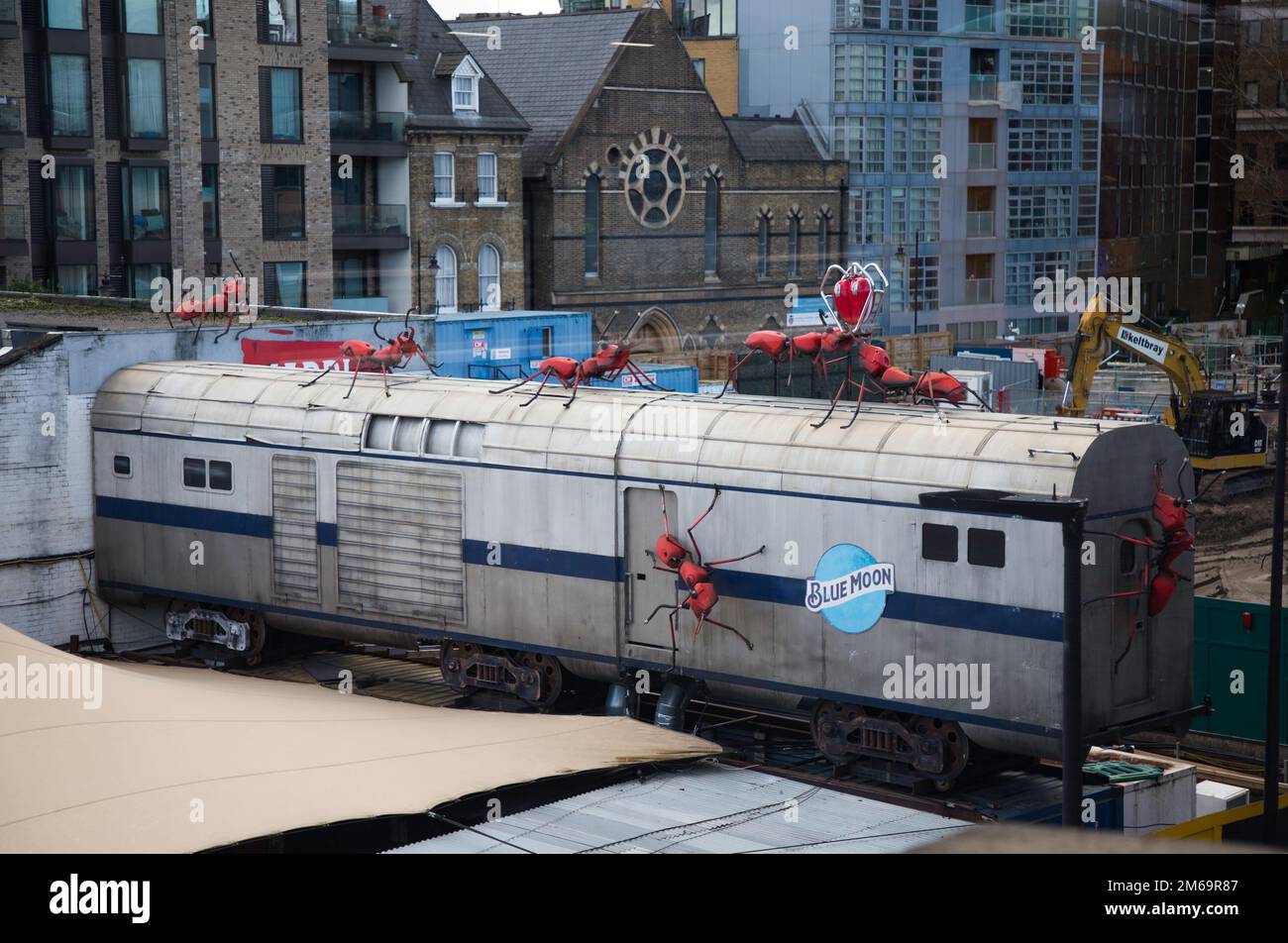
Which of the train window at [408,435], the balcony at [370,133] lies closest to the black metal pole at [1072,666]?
the train window at [408,435]

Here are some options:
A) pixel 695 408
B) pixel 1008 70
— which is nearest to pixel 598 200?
pixel 1008 70

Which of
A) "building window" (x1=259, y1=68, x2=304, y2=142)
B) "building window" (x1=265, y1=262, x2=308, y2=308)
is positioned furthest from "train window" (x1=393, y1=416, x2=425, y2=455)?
"building window" (x1=259, y1=68, x2=304, y2=142)

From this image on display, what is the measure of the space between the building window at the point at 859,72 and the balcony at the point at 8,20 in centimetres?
2619

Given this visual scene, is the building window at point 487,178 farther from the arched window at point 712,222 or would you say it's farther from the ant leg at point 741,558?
the ant leg at point 741,558

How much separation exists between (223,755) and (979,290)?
47.6 meters

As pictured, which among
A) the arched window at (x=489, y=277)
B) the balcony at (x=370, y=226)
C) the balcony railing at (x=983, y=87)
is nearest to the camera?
the balcony railing at (x=983, y=87)

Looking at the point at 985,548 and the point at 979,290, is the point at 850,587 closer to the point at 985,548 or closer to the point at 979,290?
the point at 985,548

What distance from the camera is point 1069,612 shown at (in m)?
11.8

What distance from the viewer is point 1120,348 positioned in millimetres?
41438

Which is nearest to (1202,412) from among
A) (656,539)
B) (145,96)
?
(656,539)

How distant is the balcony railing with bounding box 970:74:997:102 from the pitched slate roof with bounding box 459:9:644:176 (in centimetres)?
1311

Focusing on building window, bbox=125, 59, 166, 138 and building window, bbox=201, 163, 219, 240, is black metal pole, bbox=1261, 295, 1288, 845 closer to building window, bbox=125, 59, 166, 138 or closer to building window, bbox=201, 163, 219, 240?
building window, bbox=201, 163, 219, 240

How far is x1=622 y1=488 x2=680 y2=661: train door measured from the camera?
1822 cm

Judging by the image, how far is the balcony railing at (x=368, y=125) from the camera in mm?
52438
